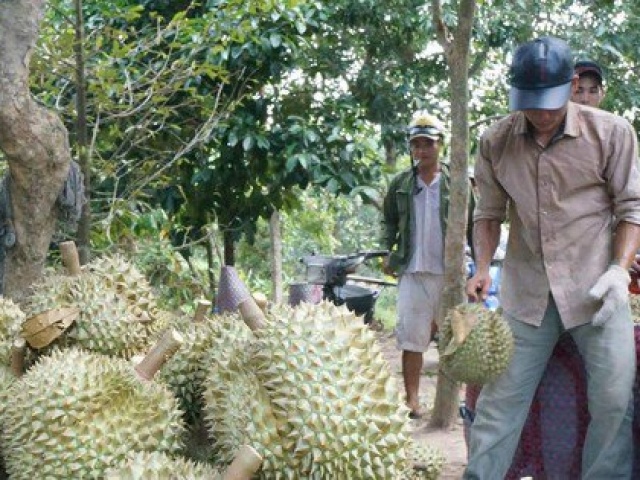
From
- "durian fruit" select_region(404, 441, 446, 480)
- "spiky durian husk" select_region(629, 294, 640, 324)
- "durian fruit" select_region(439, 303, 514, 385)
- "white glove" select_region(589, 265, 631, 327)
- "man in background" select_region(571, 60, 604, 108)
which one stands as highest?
"man in background" select_region(571, 60, 604, 108)

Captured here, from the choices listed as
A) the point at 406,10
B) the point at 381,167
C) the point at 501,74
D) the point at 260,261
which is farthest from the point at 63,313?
the point at 260,261

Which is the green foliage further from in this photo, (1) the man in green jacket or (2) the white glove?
(2) the white glove

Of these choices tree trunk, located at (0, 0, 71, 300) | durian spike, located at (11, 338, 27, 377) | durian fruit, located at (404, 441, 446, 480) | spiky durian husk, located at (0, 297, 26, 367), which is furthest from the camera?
tree trunk, located at (0, 0, 71, 300)

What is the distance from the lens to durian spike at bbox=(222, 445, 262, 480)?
1.20m

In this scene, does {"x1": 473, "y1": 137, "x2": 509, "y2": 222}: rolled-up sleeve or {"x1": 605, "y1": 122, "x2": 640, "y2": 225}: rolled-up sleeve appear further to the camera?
{"x1": 473, "y1": 137, "x2": 509, "y2": 222}: rolled-up sleeve

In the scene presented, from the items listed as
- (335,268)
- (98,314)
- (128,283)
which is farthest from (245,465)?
(335,268)

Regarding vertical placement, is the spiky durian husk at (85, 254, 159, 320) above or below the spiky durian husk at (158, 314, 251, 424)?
above

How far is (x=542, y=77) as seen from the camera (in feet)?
8.39

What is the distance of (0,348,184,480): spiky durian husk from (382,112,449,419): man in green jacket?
345 centimetres

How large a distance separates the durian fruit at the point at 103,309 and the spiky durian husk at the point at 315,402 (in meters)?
0.30

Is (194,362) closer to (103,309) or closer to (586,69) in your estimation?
(103,309)

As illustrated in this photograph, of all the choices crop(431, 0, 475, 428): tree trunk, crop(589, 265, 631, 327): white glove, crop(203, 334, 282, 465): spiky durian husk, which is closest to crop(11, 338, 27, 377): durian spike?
crop(203, 334, 282, 465): spiky durian husk

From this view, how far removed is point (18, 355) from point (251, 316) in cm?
44

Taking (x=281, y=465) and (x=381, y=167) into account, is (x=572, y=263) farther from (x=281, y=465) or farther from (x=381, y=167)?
(x=381, y=167)
